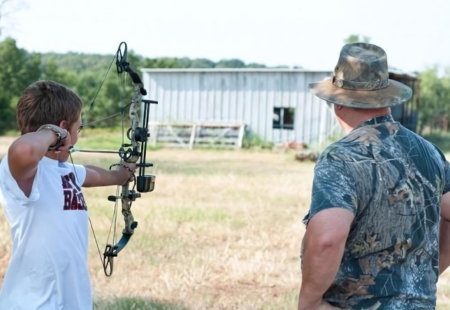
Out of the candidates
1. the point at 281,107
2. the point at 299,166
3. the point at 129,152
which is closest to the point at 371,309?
the point at 129,152

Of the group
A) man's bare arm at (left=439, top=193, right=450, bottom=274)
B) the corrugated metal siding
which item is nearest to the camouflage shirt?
man's bare arm at (left=439, top=193, right=450, bottom=274)

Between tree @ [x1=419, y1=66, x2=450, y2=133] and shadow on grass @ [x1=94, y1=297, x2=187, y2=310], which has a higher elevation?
tree @ [x1=419, y1=66, x2=450, y2=133]

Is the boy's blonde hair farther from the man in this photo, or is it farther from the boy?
the man

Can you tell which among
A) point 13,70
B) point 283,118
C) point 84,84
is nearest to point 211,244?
point 283,118

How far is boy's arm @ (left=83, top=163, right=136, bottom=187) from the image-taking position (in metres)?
3.30

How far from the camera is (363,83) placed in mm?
2654

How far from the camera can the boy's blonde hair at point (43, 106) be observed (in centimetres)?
288

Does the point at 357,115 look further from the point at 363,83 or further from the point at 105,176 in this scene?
the point at 105,176

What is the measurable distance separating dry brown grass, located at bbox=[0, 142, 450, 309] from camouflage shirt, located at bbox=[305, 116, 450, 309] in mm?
3091

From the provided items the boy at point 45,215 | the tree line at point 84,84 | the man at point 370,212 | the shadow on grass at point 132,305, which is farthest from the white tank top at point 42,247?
the tree line at point 84,84

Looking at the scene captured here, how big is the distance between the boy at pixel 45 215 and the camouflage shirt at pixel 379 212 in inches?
42.2

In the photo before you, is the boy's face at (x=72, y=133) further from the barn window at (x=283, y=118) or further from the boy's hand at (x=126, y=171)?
the barn window at (x=283, y=118)

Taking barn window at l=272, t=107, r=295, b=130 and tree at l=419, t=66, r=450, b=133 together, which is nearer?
barn window at l=272, t=107, r=295, b=130

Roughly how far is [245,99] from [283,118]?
161 centimetres
